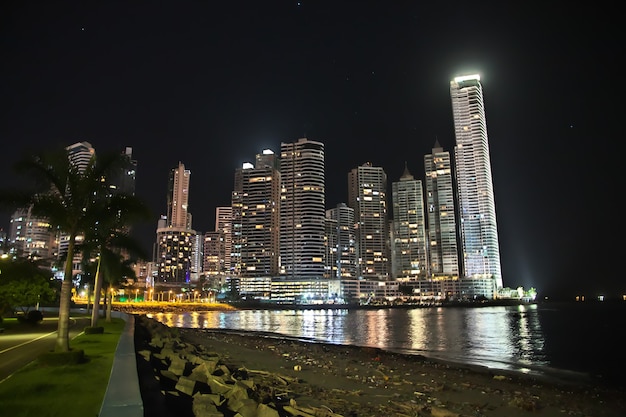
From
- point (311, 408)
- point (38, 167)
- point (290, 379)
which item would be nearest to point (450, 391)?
point (290, 379)

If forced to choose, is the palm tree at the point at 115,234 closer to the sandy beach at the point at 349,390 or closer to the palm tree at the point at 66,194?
the palm tree at the point at 66,194

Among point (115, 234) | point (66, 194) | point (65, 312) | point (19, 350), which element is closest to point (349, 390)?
point (65, 312)

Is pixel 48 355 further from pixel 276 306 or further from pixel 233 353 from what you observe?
pixel 276 306

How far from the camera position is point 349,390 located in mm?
17578

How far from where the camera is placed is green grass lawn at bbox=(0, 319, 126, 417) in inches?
321

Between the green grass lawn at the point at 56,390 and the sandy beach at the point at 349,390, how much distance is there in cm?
113

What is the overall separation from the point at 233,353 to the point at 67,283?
16.3 m

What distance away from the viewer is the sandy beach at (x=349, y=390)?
11484 millimetres

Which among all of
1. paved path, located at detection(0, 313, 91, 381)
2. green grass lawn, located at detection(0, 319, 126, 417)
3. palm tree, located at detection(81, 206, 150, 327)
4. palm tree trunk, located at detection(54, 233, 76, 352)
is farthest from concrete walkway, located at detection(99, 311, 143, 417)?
palm tree, located at detection(81, 206, 150, 327)

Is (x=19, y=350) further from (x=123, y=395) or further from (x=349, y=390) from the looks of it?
(x=123, y=395)

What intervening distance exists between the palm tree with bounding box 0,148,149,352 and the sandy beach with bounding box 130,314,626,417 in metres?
5.40

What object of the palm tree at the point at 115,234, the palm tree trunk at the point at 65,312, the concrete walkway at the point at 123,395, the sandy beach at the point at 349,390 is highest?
the palm tree at the point at 115,234

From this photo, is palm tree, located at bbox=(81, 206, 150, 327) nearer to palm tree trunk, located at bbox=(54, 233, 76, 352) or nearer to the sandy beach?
palm tree trunk, located at bbox=(54, 233, 76, 352)

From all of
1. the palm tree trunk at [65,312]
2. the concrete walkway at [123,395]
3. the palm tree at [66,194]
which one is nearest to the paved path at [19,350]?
the palm tree trunk at [65,312]
